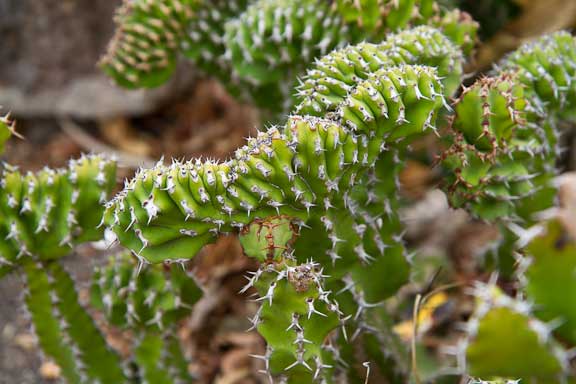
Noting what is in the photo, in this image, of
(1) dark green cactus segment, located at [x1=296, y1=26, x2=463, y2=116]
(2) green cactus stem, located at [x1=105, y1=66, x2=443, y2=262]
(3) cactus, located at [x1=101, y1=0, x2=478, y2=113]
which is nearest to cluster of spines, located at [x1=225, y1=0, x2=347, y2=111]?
(3) cactus, located at [x1=101, y1=0, x2=478, y2=113]

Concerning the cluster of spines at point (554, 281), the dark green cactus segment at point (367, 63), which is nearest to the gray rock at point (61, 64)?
the dark green cactus segment at point (367, 63)

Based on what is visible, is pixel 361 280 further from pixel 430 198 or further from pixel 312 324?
pixel 430 198

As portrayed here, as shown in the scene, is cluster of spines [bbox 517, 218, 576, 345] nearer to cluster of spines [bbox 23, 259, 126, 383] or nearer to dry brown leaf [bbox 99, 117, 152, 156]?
cluster of spines [bbox 23, 259, 126, 383]

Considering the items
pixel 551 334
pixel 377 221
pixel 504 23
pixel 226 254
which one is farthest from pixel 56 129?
pixel 551 334

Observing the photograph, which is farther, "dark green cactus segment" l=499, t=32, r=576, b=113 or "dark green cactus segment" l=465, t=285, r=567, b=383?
"dark green cactus segment" l=499, t=32, r=576, b=113

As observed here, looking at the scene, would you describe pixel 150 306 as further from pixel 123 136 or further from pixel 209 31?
pixel 123 136

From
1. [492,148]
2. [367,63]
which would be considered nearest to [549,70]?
[492,148]
